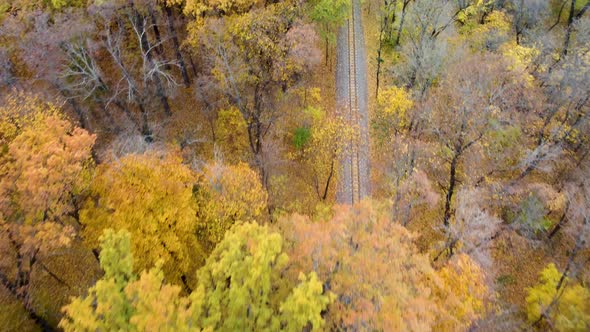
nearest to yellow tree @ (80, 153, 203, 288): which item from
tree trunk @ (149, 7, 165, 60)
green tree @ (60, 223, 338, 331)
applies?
green tree @ (60, 223, 338, 331)

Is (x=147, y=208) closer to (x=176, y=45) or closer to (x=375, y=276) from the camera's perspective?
(x=375, y=276)

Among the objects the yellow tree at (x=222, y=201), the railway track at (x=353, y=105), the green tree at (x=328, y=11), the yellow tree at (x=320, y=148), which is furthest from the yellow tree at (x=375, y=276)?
the green tree at (x=328, y=11)

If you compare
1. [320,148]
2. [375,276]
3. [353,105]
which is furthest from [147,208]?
[353,105]

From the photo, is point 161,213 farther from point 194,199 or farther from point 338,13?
point 338,13

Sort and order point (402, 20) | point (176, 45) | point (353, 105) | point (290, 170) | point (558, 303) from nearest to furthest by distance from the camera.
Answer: point (558, 303), point (290, 170), point (176, 45), point (353, 105), point (402, 20)

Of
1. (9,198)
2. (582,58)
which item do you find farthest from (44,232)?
(582,58)

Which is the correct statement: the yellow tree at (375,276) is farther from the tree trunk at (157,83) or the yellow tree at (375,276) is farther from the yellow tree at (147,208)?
the tree trunk at (157,83)
